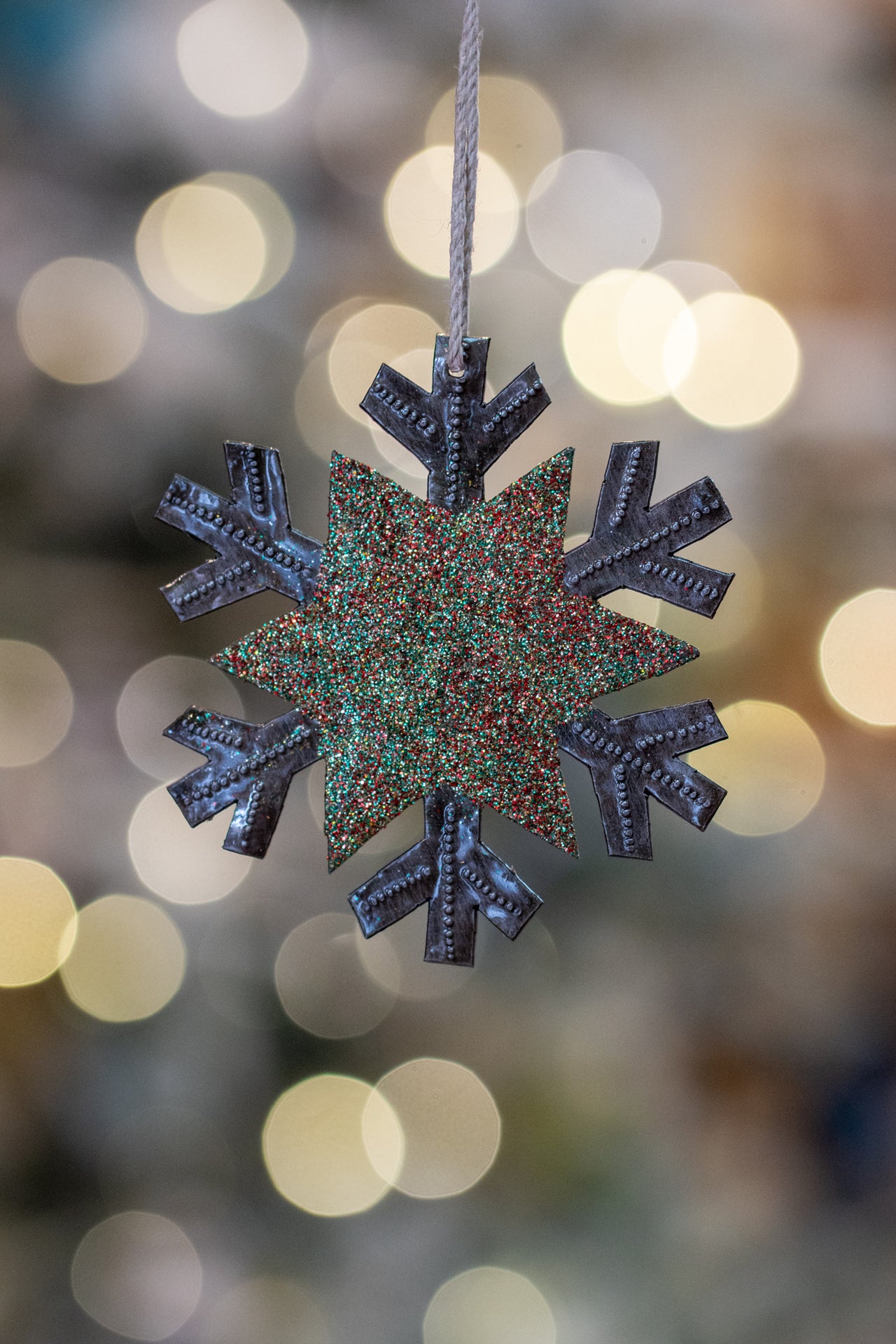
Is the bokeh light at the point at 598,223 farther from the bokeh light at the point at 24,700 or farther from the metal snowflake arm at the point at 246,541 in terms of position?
the bokeh light at the point at 24,700

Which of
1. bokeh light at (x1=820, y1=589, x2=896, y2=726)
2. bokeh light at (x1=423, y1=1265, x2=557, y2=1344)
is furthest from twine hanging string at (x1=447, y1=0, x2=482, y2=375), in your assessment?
bokeh light at (x1=423, y1=1265, x2=557, y2=1344)

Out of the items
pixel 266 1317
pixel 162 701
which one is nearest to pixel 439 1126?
pixel 266 1317

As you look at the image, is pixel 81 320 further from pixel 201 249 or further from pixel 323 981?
pixel 323 981

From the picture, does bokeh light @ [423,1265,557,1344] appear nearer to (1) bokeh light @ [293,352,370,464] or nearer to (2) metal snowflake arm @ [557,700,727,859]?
(2) metal snowflake arm @ [557,700,727,859]

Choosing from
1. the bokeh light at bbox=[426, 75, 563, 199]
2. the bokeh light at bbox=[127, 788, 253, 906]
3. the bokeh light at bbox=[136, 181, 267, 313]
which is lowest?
the bokeh light at bbox=[127, 788, 253, 906]

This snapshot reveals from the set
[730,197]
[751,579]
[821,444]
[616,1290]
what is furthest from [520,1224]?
[730,197]

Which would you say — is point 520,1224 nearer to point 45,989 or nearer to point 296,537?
point 45,989
